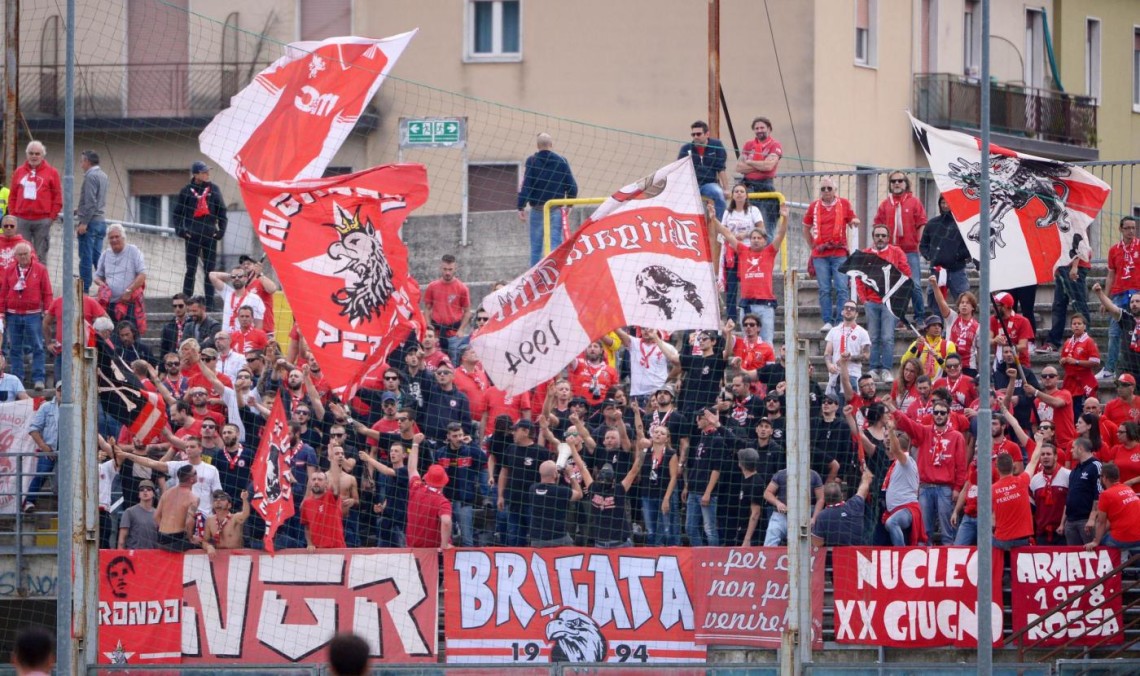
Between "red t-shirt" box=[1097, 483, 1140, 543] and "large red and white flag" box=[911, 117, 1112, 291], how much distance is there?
1.93 metres

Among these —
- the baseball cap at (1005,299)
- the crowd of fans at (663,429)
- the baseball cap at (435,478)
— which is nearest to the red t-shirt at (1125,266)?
the crowd of fans at (663,429)

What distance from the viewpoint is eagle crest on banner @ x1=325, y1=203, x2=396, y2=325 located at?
15883 millimetres

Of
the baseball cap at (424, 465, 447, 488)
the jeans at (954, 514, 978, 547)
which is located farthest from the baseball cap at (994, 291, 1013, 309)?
the baseball cap at (424, 465, 447, 488)

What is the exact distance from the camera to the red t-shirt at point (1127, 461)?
56.8 feet

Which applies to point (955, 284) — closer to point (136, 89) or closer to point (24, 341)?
point (24, 341)

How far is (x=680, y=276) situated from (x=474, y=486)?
3.52 meters

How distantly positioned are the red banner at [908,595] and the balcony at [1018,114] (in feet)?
60.4

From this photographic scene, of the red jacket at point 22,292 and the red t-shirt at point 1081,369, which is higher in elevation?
the red jacket at point 22,292

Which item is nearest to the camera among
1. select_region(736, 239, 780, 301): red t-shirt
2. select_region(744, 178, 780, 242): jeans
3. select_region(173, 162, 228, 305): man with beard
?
select_region(736, 239, 780, 301): red t-shirt

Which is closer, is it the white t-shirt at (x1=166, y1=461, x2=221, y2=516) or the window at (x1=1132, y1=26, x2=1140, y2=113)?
the white t-shirt at (x1=166, y1=461, x2=221, y2=516)

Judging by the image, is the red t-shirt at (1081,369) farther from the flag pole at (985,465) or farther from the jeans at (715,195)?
the flag pole at (985,465)

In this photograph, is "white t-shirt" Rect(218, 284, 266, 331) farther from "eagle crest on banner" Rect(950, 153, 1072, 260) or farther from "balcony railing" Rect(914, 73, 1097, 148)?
"balcony railing" Rect(914, 73, 1097, 148)

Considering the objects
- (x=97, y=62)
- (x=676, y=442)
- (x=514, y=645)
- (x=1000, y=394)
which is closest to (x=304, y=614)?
(x=514, y=645)

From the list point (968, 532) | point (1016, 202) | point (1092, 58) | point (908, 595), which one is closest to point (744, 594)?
point (908, 595)
